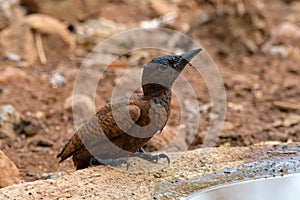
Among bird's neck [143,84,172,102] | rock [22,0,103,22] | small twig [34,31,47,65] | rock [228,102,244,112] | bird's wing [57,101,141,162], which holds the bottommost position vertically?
bird's wing [57,101,141,162]

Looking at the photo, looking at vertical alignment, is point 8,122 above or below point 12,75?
below

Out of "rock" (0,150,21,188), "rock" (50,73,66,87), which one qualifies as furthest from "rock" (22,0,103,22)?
"rock" (0,150,21,188)

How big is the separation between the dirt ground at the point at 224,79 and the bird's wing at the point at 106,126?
90 cm

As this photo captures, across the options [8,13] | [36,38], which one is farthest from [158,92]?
[8,13]

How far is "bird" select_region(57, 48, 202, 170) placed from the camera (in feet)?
12.5

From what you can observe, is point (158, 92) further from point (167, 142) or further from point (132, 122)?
point (167, 142)

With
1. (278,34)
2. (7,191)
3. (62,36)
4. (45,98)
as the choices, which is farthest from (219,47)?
(7,191)

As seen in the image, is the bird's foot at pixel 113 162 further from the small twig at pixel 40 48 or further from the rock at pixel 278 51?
the rock at pixel 278 51

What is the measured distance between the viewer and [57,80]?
6938 millimetres

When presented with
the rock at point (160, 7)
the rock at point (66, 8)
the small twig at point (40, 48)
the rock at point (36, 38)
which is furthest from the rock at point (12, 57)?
the rock at point (160, 7)

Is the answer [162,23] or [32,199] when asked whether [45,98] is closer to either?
[162,23]

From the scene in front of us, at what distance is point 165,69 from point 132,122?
0.39 m

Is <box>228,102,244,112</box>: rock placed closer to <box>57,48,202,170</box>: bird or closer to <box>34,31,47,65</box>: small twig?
<box>34,31,47,65</box>: small twig

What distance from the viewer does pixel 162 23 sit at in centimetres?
862
